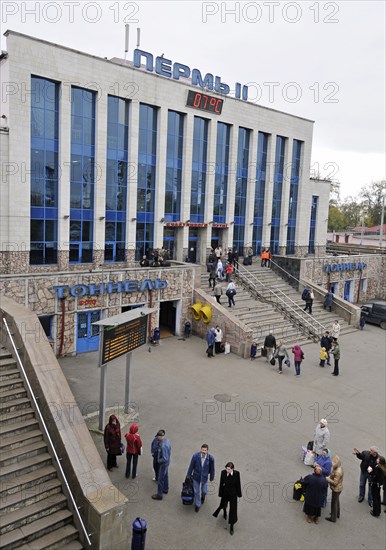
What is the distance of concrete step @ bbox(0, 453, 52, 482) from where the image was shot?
323 inches

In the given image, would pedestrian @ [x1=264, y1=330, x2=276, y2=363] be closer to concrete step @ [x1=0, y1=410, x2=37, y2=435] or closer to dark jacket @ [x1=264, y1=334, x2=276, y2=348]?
dark jacket @ [x1=264, y1=334, x2=276, y2=348]

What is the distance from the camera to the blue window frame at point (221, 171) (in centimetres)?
2983

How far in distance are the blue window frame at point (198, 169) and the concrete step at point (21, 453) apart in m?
21.4

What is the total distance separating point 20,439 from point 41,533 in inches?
72.4

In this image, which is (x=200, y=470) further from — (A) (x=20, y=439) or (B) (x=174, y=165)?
(B) (x=174, y=165)

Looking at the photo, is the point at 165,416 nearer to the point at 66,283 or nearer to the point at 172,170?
the point at 66,283

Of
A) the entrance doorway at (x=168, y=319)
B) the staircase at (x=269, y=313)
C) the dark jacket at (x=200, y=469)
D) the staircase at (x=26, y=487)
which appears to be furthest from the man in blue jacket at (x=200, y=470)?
the entrance doorway at (x=168, y=319)

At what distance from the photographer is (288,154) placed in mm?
33812

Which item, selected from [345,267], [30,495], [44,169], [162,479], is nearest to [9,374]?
[30,495]

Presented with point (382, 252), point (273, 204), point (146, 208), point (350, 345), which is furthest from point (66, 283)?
point (382, 252)

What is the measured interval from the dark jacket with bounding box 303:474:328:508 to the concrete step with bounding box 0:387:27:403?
6175mm

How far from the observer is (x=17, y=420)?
9.25 metres

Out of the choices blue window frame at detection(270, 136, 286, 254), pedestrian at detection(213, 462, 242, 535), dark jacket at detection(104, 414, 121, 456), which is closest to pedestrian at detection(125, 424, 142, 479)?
dark jacket at detection(104, 414, 121, 456)

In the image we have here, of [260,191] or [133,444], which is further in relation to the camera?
[260,191]
